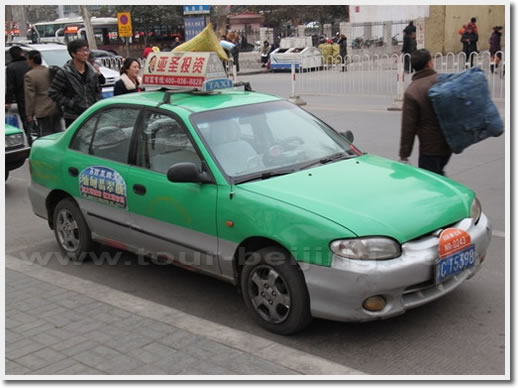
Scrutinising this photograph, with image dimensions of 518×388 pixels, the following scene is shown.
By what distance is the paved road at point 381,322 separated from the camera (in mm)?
4160

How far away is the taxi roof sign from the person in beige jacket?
4.47 metres

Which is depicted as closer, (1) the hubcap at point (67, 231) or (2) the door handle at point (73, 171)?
(2) the door handle at point (73, 171)

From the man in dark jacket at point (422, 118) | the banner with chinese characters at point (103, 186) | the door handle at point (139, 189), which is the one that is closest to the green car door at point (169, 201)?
the door handle at point (139, 189)

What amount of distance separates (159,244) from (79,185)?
113 centimetres

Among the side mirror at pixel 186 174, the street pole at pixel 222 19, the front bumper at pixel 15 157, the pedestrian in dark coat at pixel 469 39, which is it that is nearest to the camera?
the side mirror at pixel 186 174

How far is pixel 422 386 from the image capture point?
151 inches

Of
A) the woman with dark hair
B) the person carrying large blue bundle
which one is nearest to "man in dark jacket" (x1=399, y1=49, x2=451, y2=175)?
the person carrying large blue bundle

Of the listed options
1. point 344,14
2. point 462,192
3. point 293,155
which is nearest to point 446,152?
point 462,192

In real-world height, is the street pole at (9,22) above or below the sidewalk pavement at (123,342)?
above

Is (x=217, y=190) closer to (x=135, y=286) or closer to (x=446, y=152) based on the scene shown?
(x=135, y=286)

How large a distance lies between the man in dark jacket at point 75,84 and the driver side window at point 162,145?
375 centimetres

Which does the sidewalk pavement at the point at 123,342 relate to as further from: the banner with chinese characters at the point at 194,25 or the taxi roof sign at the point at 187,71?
the banner with chinese characters at the point at 194,25

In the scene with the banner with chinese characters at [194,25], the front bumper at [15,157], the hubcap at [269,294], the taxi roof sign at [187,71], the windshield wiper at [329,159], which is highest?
the banner with chinese characters at [194,25]

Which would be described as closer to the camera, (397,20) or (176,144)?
A: (176,144)
